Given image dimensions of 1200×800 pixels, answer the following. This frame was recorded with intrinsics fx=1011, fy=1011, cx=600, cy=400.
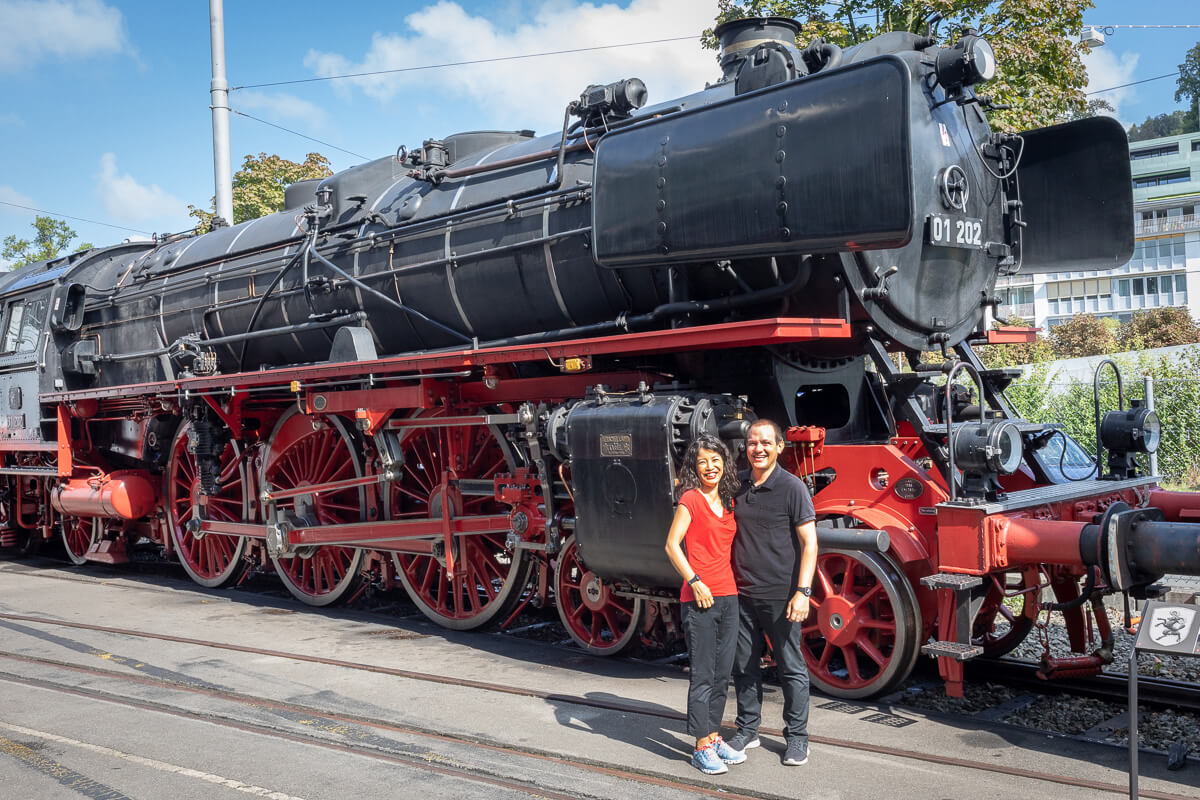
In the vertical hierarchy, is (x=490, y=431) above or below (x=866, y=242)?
below

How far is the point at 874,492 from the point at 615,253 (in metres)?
1.92

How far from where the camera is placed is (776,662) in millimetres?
4586

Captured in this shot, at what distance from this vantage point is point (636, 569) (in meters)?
5.50

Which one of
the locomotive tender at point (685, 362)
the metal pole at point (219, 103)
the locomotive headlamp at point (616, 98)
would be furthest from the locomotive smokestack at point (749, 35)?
the metal pole at point (219, 103)

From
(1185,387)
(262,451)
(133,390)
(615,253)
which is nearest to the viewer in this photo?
(615,253)

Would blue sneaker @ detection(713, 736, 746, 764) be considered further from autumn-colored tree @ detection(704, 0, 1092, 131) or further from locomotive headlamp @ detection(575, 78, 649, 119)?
autumn-colored tree @ detection(704, 0, 1092, 131)

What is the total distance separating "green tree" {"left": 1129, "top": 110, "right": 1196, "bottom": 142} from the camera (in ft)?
270

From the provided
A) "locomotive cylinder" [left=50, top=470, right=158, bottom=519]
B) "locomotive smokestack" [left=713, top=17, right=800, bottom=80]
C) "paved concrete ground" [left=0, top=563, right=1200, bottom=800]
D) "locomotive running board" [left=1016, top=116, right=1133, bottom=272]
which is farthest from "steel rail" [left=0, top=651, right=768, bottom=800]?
"locomotive running board" [left=1016, top=116, right=1133, bottom=272]

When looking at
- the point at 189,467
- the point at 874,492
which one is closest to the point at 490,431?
the point at 874,492

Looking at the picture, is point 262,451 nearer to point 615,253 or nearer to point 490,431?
point 490,431

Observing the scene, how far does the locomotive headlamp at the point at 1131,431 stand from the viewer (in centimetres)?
570

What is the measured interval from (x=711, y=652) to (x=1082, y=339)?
2291 cm

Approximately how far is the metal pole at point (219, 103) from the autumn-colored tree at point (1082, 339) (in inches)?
708

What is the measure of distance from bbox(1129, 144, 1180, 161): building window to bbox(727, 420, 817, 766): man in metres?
61.3
